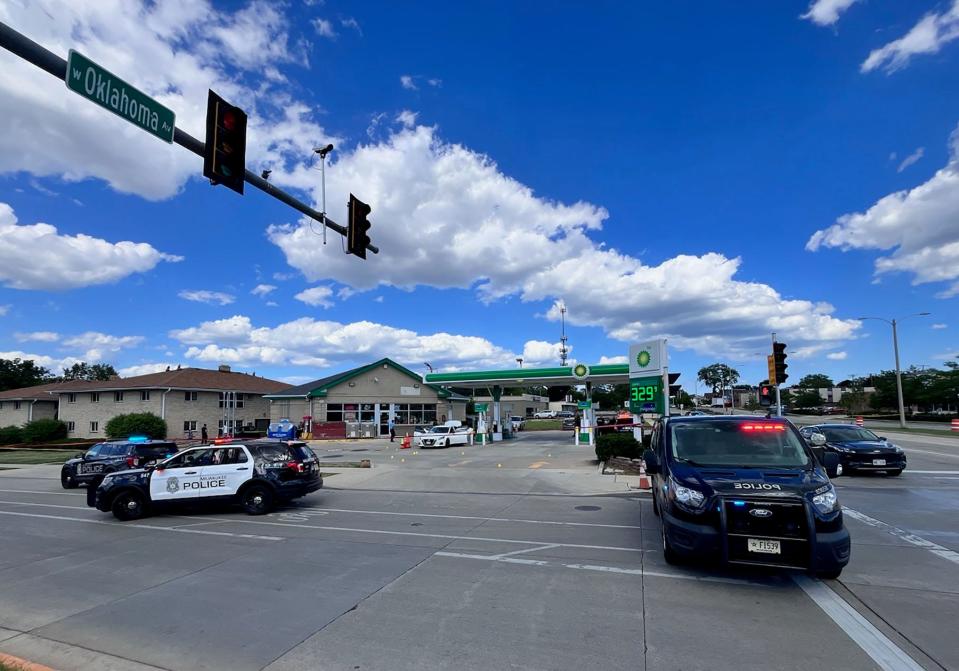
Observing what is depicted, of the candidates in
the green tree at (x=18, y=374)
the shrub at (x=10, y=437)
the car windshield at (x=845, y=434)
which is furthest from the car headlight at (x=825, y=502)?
the green tree at (x=18, y=374)

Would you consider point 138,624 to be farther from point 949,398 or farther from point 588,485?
point 949,398

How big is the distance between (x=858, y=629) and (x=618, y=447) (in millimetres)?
14365

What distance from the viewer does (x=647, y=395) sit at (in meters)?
22.0

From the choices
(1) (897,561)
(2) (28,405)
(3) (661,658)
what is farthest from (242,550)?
(2) (28,405)

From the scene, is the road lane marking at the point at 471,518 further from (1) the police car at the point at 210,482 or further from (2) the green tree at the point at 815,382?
(2) the green tree at the point at 815,382

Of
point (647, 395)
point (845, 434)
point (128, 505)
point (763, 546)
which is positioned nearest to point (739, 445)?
point (763, 546)

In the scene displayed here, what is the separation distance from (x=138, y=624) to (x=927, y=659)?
6.98 m

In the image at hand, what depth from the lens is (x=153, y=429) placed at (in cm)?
3822

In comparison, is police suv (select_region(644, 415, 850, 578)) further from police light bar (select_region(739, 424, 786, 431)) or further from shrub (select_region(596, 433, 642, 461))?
shrub (select_region(596, 433, 642, 461))

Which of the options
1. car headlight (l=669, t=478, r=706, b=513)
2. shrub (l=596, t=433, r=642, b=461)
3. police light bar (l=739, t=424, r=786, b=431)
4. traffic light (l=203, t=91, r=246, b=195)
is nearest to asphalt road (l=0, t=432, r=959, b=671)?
car headlight (l=669, t=478, r=706, b=513)

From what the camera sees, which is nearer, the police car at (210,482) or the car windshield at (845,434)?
the police car at (210,482)

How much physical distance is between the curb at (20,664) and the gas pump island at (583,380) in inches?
781

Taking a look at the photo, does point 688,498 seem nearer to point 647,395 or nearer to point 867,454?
point 867,454

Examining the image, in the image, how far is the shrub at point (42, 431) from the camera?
1592 inches
